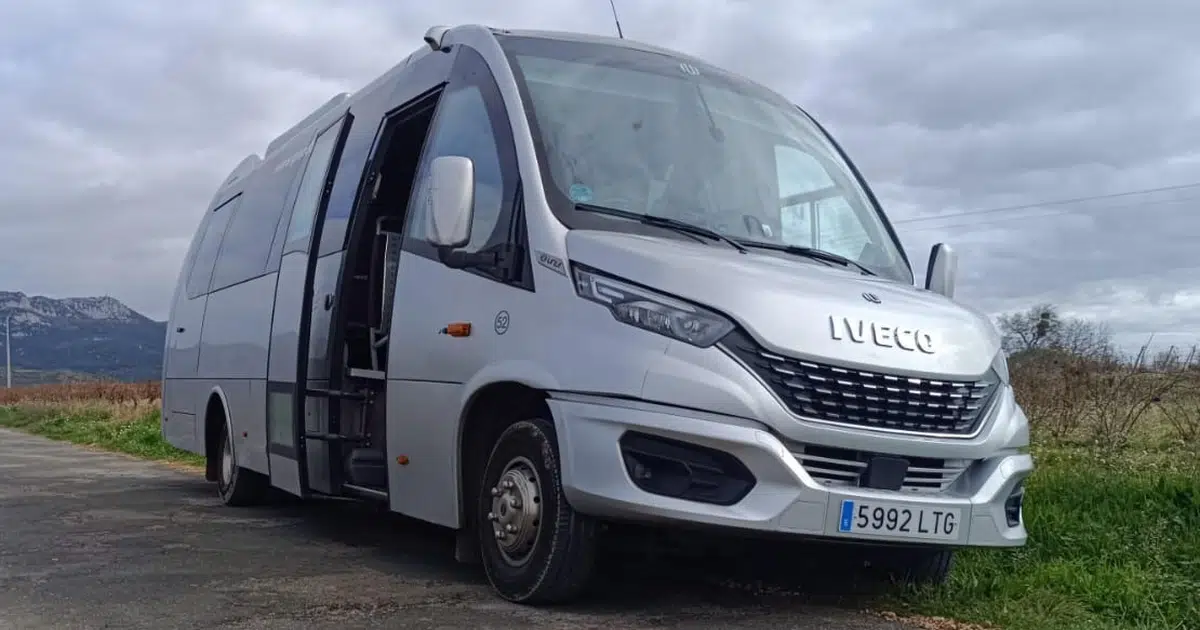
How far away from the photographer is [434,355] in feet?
19.4

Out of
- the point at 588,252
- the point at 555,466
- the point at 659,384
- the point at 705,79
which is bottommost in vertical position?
the point at 555,466

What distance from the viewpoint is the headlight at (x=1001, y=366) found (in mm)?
5354

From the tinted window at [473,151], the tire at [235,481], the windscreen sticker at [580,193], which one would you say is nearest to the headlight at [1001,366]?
the windscreen sticker at [580,193]

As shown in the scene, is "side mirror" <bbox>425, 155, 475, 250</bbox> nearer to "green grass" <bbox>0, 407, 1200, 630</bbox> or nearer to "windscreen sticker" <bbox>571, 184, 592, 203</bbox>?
"windscreen sticker" <bbox>571, 184, 592, 203</bbox>

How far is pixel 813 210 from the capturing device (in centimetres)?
606

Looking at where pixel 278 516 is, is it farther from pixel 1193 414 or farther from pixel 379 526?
pixel 1193 414

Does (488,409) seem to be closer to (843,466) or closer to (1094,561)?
(843,466)

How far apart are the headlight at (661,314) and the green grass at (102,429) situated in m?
9.37

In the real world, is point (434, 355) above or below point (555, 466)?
A: above

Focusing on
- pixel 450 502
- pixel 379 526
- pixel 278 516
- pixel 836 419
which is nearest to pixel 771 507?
pixel 836 419

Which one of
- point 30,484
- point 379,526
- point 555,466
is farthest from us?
point 30,484

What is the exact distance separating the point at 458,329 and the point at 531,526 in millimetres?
1018

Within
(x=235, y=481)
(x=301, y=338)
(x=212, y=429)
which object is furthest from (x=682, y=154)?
(x=212, y=429)

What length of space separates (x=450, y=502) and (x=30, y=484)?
7.78 meters
